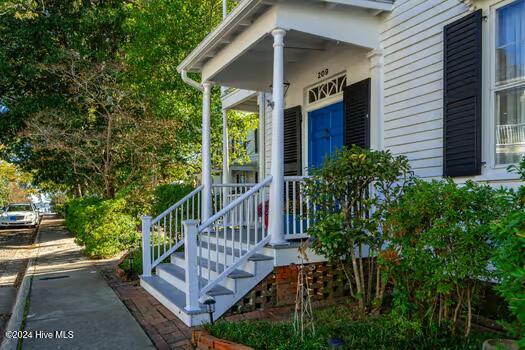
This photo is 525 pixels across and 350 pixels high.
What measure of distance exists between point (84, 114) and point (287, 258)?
11.2 meters

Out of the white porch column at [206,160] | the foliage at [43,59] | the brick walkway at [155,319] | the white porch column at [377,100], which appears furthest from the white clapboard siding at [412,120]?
the foliage at [43,59]

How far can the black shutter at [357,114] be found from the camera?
5.71 m

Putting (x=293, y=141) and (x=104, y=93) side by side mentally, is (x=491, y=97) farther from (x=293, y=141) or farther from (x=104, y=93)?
(x=104, y=93)

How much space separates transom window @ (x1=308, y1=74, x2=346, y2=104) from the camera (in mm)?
6523

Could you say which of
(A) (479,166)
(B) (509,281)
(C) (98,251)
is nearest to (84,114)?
(C) (98,251)

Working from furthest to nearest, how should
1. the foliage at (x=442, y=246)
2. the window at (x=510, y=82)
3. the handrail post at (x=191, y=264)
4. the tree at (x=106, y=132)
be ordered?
the tree at (x=106, y=132)
the handrail post at (x=191, y=264)
the window at (x=510, y=82)
the foliage at (x=442, y=246)

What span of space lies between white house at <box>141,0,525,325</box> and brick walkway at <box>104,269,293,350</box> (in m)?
0.13

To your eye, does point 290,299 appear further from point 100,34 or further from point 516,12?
point 100,34

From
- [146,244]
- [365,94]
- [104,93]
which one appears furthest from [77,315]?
[104,93]

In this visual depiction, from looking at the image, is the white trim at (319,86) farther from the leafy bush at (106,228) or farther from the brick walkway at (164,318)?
the leafy bush at (106,228)

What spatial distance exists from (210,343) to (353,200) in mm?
Answer: 2044

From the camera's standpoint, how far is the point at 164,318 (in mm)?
5031

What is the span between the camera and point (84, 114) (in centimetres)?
1387

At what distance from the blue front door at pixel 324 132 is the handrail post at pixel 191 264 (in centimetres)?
264
